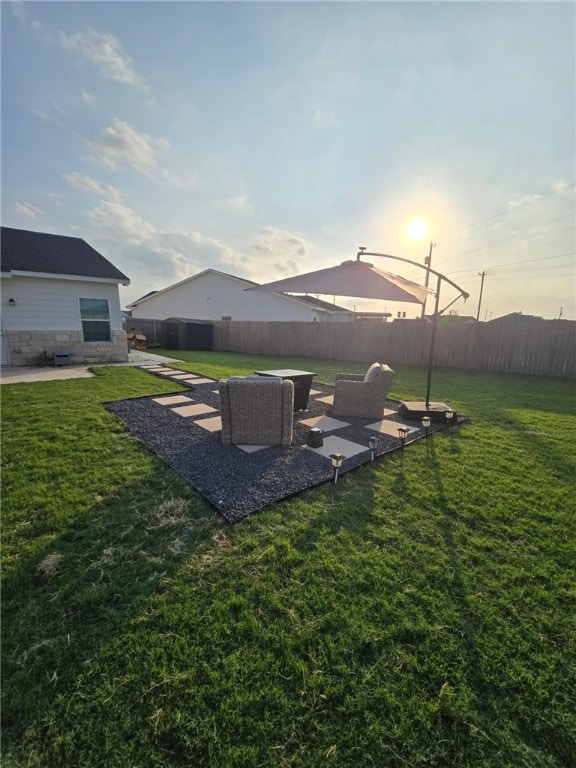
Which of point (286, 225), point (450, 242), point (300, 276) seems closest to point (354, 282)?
point (300, 276)

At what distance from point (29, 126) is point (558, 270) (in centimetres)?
3748

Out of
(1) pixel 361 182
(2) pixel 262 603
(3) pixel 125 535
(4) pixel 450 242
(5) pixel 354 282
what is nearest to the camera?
(2) pixel 262 603

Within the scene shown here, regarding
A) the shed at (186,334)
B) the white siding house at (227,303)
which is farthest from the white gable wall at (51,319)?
the white siding house at (227,303)

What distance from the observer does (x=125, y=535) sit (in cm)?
223

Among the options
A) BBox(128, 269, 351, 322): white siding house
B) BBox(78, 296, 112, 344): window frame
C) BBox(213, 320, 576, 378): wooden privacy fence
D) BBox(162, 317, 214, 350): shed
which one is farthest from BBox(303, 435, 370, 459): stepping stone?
BBox(162, 317, 214, 350): shed

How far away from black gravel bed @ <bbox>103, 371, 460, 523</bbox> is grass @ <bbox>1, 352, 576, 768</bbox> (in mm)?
163

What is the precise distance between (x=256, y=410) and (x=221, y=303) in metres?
18.7

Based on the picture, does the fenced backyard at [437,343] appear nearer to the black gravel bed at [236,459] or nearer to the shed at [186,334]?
the shed at [186,334]

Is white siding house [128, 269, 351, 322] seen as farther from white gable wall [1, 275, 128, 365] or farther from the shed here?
white gable wall [1, 275, 128, 365]

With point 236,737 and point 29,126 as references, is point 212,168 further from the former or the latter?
point 236,737

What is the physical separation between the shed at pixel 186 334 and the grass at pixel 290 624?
1500cm

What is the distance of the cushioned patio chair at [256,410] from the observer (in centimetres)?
361

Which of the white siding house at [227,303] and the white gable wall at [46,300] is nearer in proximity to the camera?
the white gable wall at [46,300]

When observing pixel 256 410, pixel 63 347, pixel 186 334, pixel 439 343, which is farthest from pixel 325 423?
pixel 186 334
